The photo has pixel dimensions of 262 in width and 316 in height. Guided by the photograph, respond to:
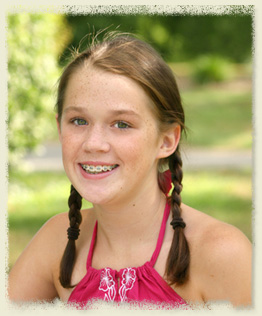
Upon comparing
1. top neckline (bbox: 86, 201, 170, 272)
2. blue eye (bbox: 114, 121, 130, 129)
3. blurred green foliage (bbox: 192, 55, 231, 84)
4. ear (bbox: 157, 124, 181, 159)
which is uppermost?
blurred green foliage (bbox: 192, 55, 231, 84)

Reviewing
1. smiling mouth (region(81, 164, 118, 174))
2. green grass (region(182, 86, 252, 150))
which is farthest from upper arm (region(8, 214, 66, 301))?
green grass (region(182, 86, 252, 150))

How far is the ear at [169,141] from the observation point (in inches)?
101

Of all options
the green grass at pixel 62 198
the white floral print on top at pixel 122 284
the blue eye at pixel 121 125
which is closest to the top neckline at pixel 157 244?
the white floral print on top at pixel 122 284

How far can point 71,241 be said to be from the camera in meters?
2.74

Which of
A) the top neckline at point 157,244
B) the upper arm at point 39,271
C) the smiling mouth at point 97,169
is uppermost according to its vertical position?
the smiling mouth at point 97,169

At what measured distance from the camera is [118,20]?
1425 cm

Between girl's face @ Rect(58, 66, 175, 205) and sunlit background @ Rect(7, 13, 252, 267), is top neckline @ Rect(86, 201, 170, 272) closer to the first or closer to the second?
girl's face @ Rect(58, 66, 175, 205)

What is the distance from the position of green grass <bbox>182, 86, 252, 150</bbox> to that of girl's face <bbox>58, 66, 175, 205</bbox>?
23.0 ft

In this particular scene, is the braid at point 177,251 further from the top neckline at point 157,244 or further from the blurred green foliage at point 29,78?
the blurred green foliage at point 29,78

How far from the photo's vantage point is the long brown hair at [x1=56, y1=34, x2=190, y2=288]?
238 cm

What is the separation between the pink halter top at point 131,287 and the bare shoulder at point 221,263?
0.14 metres

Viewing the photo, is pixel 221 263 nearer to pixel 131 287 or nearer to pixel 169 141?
pixel 131 287

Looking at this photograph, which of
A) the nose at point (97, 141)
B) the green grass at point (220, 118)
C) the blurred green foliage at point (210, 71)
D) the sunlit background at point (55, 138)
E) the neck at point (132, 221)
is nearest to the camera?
the nose at point (97, 141)

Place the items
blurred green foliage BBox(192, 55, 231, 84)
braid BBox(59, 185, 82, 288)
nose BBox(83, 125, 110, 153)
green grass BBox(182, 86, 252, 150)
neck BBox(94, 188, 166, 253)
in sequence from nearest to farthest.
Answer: nose BBox(83, 125, 110, 153) < neck BBox(94, 188, 166, 253) < braid BBox(59, 185, 82, 288) < green grass BBox(182, 86, 252, 150) < blurred green foliage BBox(192, 55, 231, 84)
